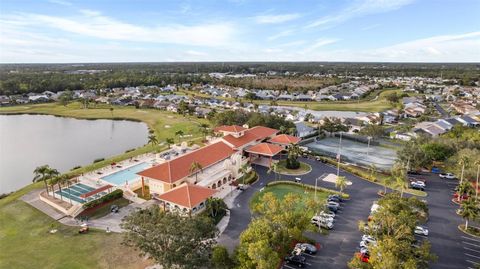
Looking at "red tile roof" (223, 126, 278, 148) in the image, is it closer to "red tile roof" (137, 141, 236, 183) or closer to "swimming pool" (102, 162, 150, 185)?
"red tile roof" (137, 141, 236, 183)

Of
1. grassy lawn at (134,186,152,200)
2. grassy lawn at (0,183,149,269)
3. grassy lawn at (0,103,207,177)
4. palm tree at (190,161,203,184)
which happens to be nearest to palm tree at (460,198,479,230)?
palm tree at (190,161,203,184)

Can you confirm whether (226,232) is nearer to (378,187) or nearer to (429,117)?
(378,187)

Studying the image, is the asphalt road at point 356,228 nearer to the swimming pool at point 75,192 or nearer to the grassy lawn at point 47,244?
the grassy lawn at point 47,244

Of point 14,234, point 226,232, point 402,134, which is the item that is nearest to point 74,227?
point 14,234

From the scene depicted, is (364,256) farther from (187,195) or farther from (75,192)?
(75,192)

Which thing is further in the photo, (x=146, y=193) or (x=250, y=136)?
(x=250, y=136)

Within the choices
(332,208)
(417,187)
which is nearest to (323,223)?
(332,208)
